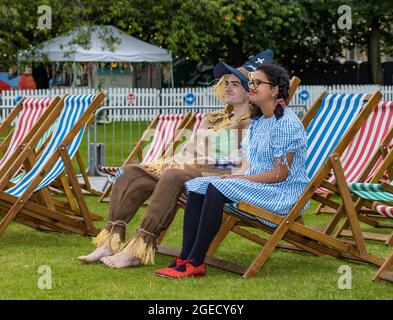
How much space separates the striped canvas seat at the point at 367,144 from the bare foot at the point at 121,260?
2317mm

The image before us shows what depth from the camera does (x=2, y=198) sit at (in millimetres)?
7305

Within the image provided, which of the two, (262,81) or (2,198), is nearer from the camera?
(262,81)

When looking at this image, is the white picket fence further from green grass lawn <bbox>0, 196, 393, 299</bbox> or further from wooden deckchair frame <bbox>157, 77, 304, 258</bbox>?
wooden deckchair frame <bbox>157, 77, 304, 258</bbox>

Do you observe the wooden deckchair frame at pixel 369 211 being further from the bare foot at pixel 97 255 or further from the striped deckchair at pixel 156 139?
the striped deckchair at pixel 156 139

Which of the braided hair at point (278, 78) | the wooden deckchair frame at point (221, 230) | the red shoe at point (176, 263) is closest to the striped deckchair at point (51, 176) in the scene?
the wooden deckchair frame at point (221, 230)

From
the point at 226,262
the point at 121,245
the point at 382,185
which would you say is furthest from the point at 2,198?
the point at 382,185

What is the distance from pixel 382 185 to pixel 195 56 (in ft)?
71.6

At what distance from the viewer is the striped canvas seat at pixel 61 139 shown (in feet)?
24.7

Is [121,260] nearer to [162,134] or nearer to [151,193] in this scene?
[151,193]

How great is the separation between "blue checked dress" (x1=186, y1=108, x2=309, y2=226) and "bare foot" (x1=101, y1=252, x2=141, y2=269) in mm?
620

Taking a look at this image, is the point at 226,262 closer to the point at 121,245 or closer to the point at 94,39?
the point at 121,245

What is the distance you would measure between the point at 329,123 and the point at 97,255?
202 cm
